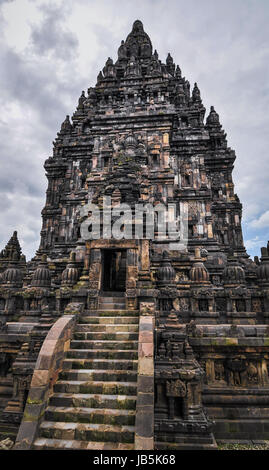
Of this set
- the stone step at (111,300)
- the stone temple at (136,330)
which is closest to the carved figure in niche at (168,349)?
the stone temple at (136,330)

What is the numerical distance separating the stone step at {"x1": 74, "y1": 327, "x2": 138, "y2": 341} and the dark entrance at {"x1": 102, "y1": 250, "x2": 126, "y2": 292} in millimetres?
4864

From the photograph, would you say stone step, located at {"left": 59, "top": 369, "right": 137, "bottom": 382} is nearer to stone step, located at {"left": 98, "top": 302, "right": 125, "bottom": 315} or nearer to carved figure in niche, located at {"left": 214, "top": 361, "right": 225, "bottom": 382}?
stone step, located at {"left": 98, "top": 302, "right": 125, "bottom": 315}

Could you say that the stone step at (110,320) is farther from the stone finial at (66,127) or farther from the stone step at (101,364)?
the stone finial at (66,127)

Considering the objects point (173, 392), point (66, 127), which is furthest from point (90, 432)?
point (66, 127)

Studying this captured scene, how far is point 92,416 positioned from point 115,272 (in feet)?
31.0

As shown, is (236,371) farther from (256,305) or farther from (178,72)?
(178,72)

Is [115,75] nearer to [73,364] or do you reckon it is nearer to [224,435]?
[73,364]

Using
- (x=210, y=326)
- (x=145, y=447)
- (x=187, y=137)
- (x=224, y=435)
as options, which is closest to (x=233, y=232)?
(x=187, y=137)

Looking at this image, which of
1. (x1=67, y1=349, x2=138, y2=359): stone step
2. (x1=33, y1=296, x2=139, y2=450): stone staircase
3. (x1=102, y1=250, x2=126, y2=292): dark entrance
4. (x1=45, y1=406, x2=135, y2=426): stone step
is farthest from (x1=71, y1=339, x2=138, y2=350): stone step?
(x1=102, y1=250, x2=126, y2=292): dark entrance

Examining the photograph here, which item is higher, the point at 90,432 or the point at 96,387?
the point at 96,387

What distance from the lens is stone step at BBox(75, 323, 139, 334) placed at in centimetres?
993

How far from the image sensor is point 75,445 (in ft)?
21.9

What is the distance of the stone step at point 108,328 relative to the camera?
9.93 meters

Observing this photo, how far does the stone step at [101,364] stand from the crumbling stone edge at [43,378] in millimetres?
338
